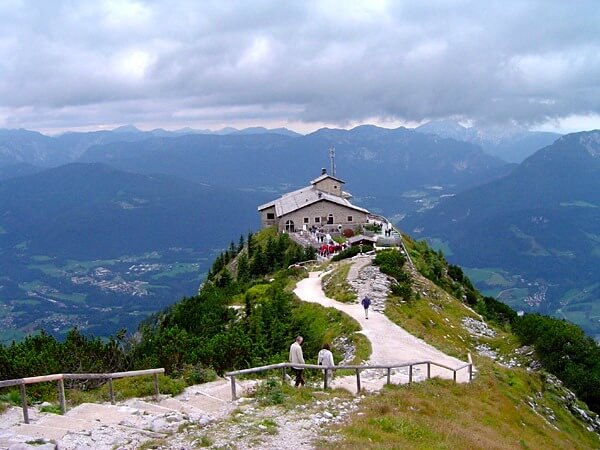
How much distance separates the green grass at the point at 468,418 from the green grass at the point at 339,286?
40.1 ft

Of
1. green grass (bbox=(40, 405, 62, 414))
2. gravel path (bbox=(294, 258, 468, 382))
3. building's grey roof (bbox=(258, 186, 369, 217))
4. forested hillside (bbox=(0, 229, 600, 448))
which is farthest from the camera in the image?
building's grey roof (bbox=(258, 186, 369, 217))

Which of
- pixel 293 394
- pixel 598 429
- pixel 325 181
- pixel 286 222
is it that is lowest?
pixel 598 429

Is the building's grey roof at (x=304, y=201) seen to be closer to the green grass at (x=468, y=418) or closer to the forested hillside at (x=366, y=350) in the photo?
the forested hillside at (x=366, y=350)

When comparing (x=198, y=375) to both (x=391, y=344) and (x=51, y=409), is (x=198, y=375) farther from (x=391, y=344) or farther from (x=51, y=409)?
(x=391, y=344)

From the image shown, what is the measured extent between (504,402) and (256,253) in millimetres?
45135

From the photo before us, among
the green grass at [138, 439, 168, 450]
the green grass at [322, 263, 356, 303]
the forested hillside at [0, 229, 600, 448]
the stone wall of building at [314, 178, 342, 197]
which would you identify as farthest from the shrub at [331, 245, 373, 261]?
the green grass at [138, 439, 168, 450]

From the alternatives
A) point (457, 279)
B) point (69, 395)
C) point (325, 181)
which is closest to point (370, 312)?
point (69, 395)

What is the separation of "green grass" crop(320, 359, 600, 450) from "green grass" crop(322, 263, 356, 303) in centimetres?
1223

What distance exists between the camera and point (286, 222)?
78.9 metres

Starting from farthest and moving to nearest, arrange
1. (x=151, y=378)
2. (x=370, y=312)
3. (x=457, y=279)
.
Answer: (x=457, y=279)
(x=370, y=312)
(x=151, y=378)

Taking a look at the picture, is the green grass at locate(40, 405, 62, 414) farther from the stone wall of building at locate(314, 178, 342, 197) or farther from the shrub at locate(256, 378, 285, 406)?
the stone wall of building at locate(314, 178, 342, 197)

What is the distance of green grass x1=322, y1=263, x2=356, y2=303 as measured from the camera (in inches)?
1618

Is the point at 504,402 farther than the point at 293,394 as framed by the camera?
Yes

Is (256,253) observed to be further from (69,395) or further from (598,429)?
(69,395)
